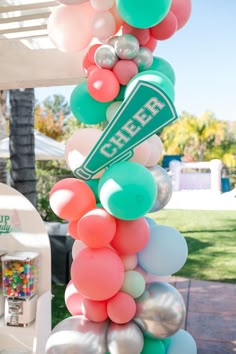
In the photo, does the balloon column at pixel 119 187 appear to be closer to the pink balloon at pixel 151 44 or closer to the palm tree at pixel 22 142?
the pink balloon at pixel 151 44

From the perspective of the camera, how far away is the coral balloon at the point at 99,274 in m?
2.31

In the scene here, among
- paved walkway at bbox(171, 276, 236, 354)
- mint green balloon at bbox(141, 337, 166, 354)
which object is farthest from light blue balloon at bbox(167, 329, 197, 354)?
paved walkway at bbox(171, 276, 236, 354)

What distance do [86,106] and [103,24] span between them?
0.44 m

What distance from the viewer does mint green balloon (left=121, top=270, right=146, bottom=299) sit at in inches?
96.8

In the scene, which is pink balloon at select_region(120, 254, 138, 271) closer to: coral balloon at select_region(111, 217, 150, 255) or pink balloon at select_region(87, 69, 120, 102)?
coral balloon at select_region(111, 217, 150, 255)

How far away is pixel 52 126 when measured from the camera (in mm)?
24578

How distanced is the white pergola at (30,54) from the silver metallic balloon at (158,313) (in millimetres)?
1792

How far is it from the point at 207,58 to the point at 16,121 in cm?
4851

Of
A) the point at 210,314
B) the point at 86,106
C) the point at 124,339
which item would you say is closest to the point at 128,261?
the point at 124,339

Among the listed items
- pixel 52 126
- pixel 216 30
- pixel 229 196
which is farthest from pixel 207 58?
pixel 229 196

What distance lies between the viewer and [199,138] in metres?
24.6

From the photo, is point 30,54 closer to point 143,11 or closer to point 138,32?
point 138,32

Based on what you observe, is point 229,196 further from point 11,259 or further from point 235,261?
point 11,259

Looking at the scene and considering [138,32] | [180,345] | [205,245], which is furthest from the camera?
[205,245]
